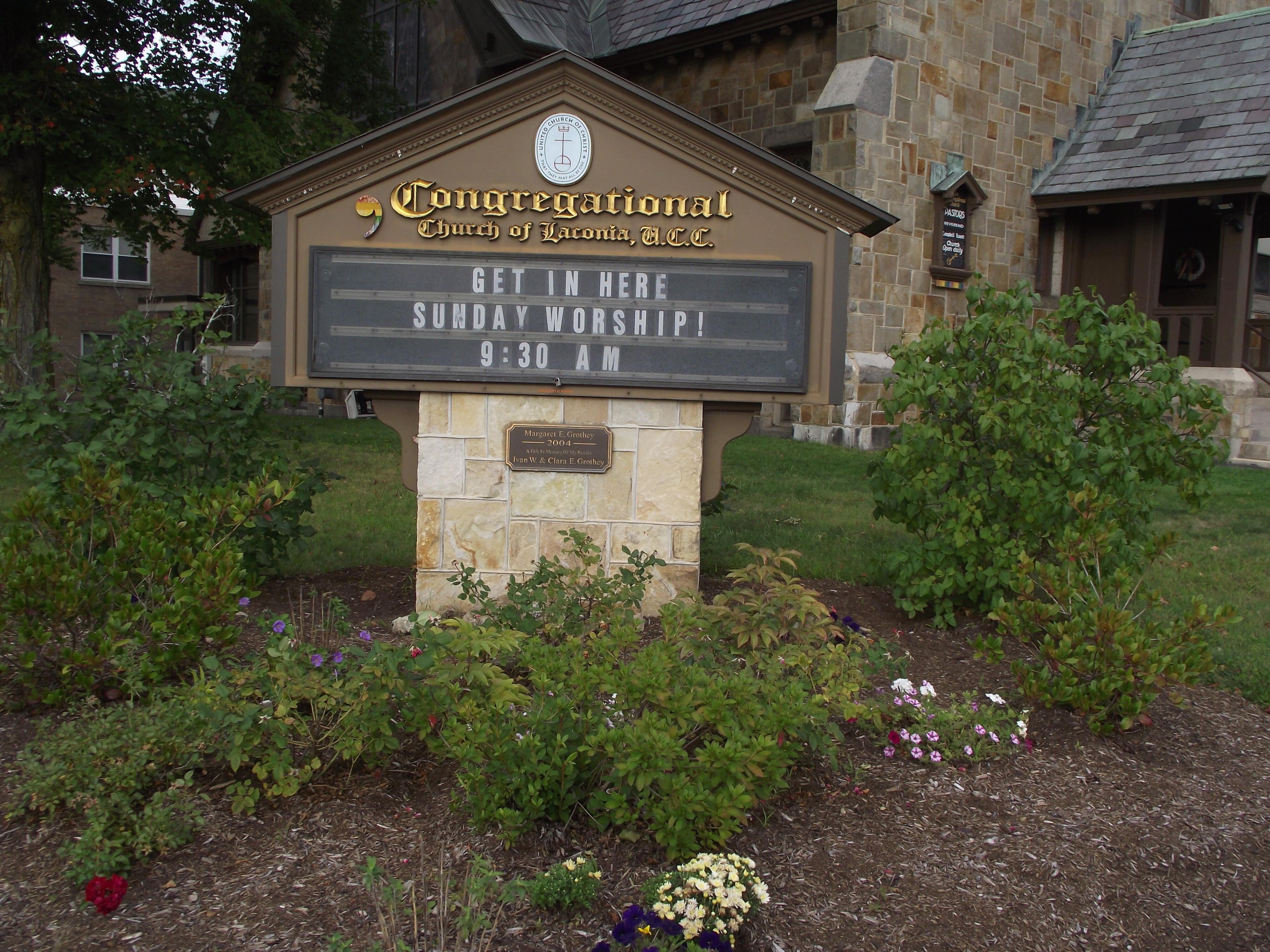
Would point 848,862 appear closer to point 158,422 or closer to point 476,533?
point 476,533

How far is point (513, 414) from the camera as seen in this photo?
17.9ft

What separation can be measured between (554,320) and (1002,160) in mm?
11396

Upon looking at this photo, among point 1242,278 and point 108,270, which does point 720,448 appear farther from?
point 108,270

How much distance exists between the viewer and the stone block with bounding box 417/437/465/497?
5.46 metres

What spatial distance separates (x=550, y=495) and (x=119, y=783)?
8.48 feet

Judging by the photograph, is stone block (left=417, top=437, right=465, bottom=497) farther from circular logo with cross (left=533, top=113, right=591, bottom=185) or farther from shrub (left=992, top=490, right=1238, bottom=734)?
shrub (left=992, top=490, right=1238, bottom=734)

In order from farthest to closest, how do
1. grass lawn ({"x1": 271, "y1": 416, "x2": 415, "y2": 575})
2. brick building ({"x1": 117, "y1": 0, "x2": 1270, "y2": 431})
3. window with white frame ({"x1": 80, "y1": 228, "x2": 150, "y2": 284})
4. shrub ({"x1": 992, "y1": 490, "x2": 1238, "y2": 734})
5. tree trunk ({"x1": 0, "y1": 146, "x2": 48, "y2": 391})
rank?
window with white frame ({"x1": 80, "y1": 228, "x2": 150, "y2": 284})
brick building ({"x1": 117, "y1": 0, "x2": 1270, "y2": 431})
tree trunk ({"x1": 0, "y1": 146, "x2": 48, "y2": 391})
grass lawn ({"x1": 271, "y1": 416, "x2": 415, "y2": 575})
shrub ({"x1": 992, "y1": 490, "x2": 1238, "y2": 734})

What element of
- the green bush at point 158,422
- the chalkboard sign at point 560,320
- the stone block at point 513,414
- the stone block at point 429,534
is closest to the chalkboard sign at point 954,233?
the chalkboard sign at point 560,320

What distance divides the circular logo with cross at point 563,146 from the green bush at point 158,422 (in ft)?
5.90

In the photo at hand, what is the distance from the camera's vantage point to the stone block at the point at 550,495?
5.48 meters

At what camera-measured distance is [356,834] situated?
337 cm

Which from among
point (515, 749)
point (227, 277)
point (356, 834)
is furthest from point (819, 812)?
point (227, 277)

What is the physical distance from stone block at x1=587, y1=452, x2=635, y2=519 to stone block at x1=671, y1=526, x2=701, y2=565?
0.82ft

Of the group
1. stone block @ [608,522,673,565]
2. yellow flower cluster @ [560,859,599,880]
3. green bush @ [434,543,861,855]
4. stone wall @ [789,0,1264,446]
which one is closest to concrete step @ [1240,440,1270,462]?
stone wall @ [789,0,1264,446]
